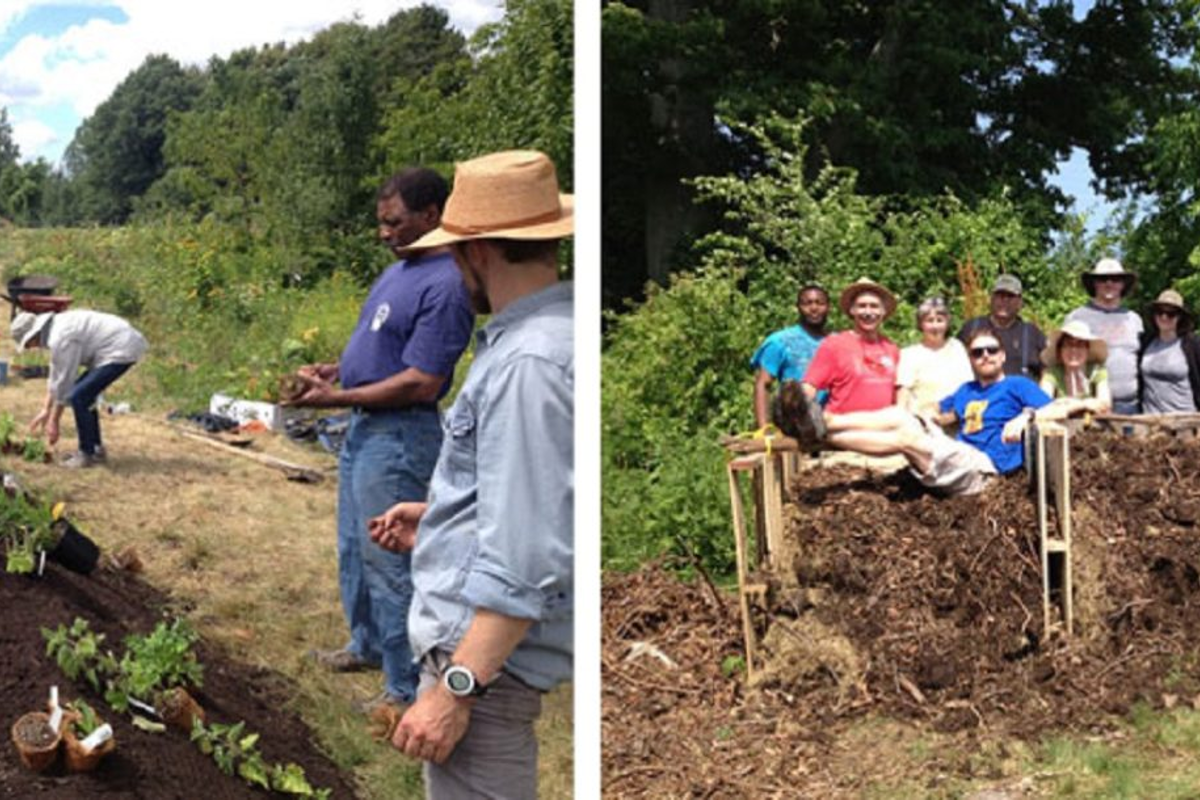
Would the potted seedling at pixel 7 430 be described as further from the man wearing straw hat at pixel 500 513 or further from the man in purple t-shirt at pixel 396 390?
the man wearing straw hat at pixel 500 513

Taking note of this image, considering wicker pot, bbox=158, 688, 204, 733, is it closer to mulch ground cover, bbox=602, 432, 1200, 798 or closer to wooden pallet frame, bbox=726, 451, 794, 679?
mulch ground cover, bbox=602, 432, 1200, 798

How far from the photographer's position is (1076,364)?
523 centimetres

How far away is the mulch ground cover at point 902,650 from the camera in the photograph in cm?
517

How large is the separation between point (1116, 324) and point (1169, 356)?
0.23m

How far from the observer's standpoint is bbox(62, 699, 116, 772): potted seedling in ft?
9.67

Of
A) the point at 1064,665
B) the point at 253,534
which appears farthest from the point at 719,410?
the point at 253,534

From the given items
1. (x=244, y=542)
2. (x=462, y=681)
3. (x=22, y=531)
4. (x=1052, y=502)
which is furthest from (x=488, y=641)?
(x=1052, y=502)

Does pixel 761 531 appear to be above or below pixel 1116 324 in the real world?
below

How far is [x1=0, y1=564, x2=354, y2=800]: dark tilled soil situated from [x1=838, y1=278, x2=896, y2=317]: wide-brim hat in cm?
259

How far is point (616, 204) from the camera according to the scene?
6.10 m

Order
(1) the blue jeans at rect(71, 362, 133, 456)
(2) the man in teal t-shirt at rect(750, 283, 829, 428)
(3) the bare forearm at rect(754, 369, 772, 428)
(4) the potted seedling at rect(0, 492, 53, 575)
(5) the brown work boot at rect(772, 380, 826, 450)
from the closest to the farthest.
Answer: (1) the blue jeans at rect(71, 362, 133, 456), (4) the potted seedling at rect(0, 492, 53, 575), (5) the brown work boot at rect(772, 380, 826, 450), (2) the man in teal t-shirt at rect(750, 283, 829, 428), (3) the bare forearm at rect(754, 369, 772, 428)

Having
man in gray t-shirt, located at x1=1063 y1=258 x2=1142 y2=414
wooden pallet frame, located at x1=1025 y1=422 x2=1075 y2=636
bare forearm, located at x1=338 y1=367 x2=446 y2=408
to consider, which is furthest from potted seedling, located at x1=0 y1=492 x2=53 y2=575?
man in gray t-shirt, located at x1=1063 y1=258 x2=1142 y2=414

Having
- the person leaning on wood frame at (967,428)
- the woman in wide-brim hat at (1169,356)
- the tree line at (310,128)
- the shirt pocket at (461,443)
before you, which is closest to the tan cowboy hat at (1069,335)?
the person leaning on wood frame at (967,428)

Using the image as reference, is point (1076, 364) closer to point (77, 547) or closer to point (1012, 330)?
point (1012, 330)
